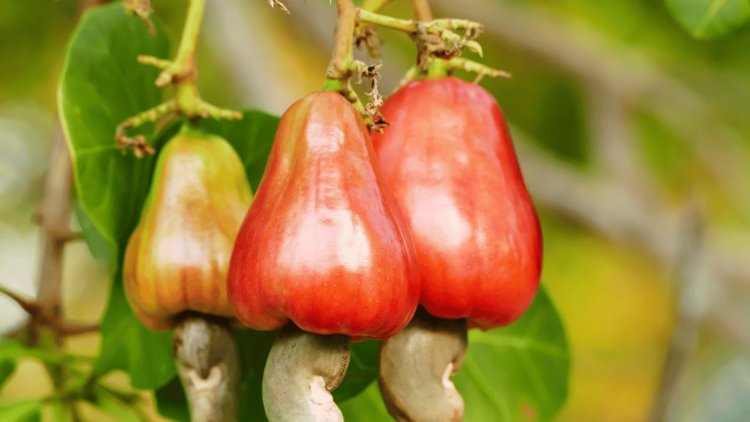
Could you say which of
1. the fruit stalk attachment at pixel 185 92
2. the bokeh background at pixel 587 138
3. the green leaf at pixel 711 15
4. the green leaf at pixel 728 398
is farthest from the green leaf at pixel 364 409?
the bokeh background at pixel 587 138

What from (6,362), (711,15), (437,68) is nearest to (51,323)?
(6,362)

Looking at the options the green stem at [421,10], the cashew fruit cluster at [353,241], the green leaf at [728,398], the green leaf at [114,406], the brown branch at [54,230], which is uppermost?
the green stem at [421,10]

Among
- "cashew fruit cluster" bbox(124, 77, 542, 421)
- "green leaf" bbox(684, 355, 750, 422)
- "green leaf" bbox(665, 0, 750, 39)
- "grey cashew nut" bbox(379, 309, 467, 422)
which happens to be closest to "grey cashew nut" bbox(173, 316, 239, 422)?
"cashew fruit cluster" bbox(124, 77, 542, 421)

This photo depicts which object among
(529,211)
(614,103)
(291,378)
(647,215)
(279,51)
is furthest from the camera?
(279,51)

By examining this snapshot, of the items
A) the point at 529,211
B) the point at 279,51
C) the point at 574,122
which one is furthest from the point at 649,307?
the point at 529,211

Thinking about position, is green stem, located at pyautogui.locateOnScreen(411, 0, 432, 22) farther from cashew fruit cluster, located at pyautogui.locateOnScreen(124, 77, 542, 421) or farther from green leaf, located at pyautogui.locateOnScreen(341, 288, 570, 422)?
green leaf, located at pyautogui.locateOnScreen(341, 288, 570, 422)

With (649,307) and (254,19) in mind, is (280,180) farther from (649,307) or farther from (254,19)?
(649,307)

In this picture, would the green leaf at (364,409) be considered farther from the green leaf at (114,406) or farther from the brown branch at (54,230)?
the brown branch at (54,230)
